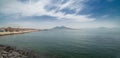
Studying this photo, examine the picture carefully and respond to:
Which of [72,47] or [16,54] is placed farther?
[72,47]

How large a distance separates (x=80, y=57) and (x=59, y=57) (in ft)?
14.6

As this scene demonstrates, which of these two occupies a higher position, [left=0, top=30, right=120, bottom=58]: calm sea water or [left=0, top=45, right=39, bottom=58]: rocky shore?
[left=0, top=45, right=39, bottom=58]: rocky shore

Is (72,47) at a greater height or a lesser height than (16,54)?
lesser

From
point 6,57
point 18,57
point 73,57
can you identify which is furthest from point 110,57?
point 6,57

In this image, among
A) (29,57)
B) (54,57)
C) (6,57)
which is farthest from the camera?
(54,57)

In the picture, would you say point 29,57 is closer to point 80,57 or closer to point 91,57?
point 80,57

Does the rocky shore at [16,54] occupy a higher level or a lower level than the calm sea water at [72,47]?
higher

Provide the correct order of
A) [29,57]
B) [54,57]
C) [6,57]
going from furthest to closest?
[54,57] → [29,57] → [6,57]

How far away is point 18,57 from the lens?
67.4 feet

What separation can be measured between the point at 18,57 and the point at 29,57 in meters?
2.07

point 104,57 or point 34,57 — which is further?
point 104,57

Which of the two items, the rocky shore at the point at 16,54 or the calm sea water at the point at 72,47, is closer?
the rocky shore at the point at 16,54

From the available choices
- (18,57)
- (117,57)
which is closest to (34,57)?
(18,57)

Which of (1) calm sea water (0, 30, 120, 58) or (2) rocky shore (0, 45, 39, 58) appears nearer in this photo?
(2) rocky shore (0, 45, 39, 58)
